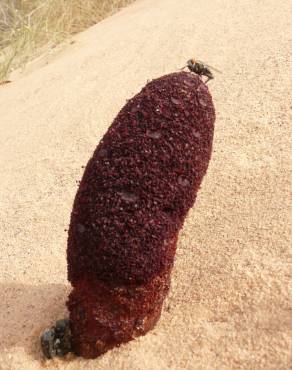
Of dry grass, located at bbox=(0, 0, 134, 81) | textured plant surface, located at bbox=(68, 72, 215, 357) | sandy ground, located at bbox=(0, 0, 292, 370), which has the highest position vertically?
textured plant surface, located at bbox=(68, 72, 215, 357)

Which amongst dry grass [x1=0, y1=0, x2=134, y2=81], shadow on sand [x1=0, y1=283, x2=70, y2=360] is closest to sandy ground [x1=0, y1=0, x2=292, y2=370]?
shadow on sand [x1=0, y1=283, x2=70, y2=360]

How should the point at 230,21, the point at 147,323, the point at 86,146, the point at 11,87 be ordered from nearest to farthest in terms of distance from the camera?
the point at 147,323, the point at 86,146, the point at 230,21, the point at 11,87

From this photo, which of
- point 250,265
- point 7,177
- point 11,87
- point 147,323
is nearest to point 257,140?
point 250,265

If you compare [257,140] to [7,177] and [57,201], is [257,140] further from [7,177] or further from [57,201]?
[7,177]

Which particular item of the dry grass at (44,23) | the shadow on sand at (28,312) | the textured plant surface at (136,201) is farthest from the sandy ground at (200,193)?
the dry grass at (44,23)

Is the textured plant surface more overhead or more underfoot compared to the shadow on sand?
more overhead

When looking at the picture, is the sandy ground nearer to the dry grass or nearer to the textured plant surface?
the textured plant surface

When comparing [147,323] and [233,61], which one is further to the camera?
[233,61]
